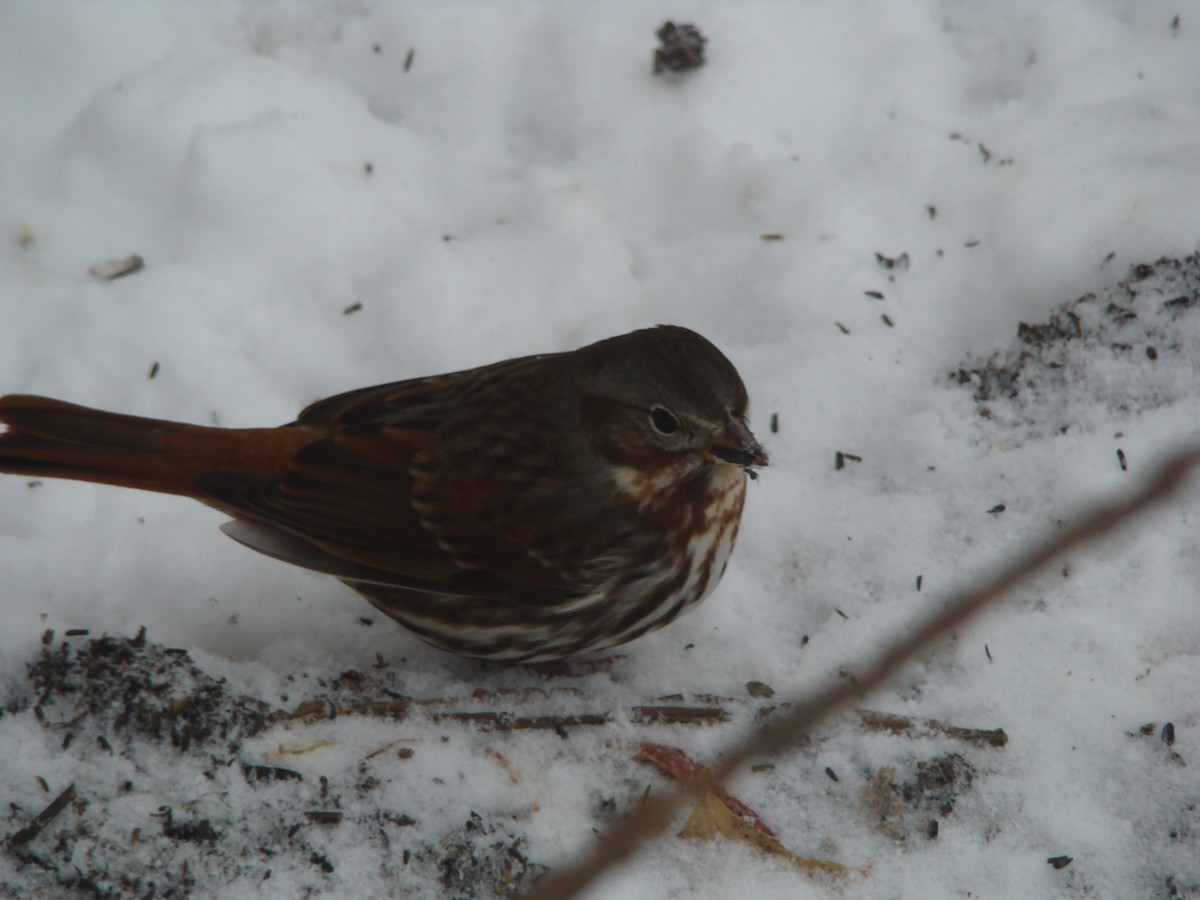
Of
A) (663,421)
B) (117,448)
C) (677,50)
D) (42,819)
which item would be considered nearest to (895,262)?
(677,50)

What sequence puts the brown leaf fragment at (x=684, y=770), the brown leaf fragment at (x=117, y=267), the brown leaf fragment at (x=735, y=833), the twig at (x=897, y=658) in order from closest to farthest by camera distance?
the twig at (x=897, y=658), the brown leaf fragment at (x=735, y=833), the brown leaf fragment at (x=684, y=770), the brown leaf fragment at (x=117, y=267)

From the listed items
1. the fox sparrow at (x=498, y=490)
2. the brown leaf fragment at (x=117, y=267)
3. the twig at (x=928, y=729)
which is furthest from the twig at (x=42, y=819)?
the brown leaf fragment at (x=117, y=267)

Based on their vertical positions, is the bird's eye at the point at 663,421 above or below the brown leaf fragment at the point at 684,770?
above

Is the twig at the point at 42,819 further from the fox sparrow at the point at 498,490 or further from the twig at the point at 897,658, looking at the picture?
the twig at the point at 897,658

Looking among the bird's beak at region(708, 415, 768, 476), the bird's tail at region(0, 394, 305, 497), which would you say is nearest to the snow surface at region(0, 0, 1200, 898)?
the bird's tail at region(0, 394, 305, 497)

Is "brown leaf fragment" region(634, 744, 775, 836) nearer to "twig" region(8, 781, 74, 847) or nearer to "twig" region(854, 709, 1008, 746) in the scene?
"twig" region(854, 709, 1008, 746)

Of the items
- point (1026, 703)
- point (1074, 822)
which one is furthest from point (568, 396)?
point (1074, 822)

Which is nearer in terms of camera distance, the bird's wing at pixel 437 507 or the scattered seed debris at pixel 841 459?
the bird's wing at pixel 437 507

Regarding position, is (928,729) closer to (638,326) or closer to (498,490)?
(498,490)

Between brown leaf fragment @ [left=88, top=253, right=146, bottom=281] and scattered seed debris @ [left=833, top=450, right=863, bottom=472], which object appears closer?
scattered seed debris @ [left=833, top=450, right=863, bottom=472]
